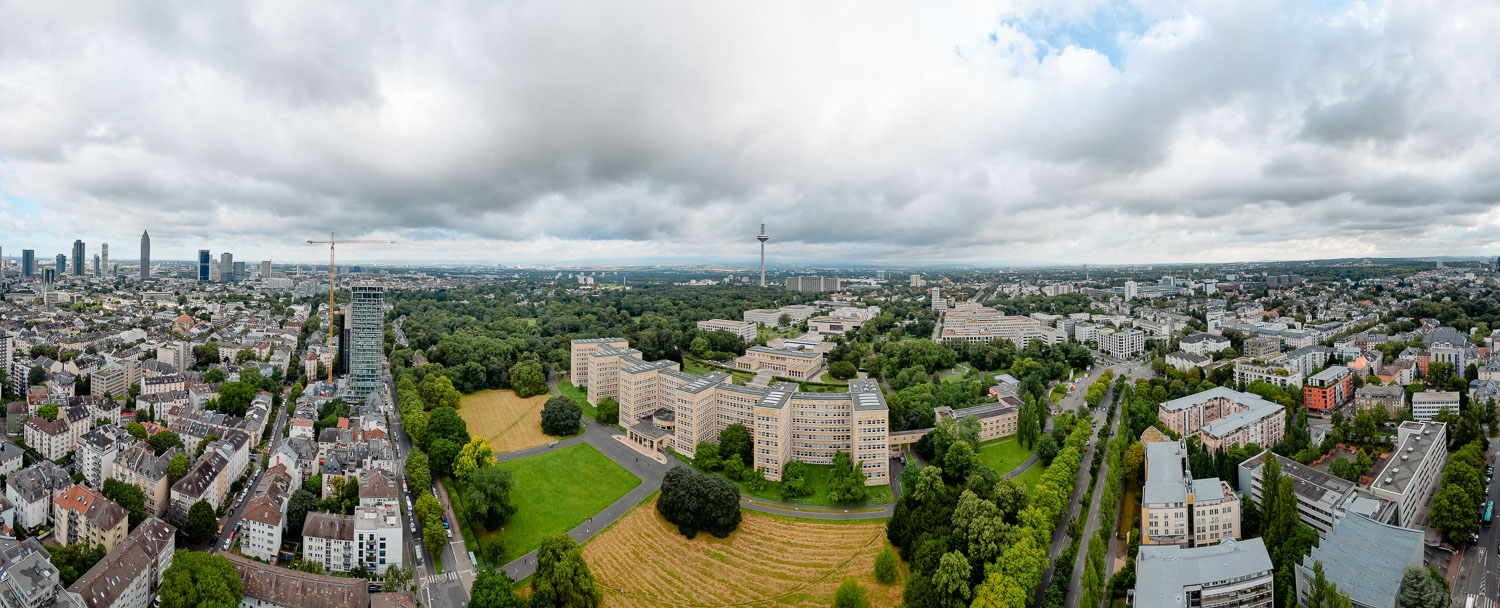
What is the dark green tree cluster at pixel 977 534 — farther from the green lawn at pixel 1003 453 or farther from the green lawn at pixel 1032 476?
the green lawn at pixel 1003 453

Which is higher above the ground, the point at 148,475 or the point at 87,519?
the point at 148,475

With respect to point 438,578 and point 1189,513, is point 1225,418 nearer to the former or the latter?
point 1189,513

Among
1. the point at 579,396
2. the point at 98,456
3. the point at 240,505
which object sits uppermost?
the point at 98,456

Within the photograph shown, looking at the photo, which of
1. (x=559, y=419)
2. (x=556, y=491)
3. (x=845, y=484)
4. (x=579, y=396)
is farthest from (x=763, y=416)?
(x=579, y=396)


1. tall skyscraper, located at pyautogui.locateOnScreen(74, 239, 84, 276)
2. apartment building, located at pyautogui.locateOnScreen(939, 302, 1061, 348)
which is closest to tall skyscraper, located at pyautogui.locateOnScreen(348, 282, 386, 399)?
apartment building, located at pyautogui.locateOnScreen(939, 302, 1061, 348)

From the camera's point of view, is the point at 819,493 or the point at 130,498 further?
the point at 819,493

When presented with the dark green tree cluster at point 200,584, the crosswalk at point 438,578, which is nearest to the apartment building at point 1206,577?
the crosswalk at point 438,578
